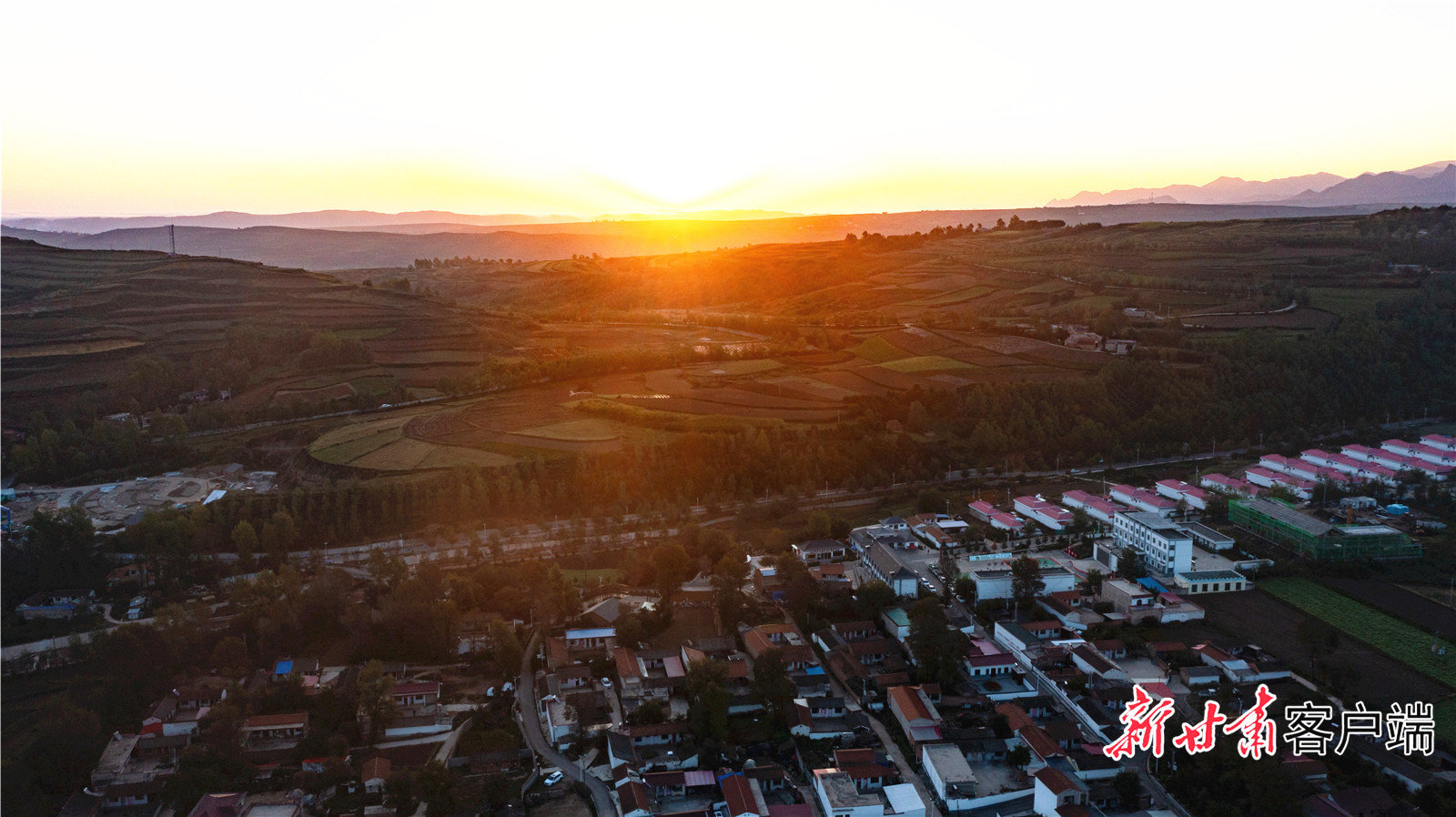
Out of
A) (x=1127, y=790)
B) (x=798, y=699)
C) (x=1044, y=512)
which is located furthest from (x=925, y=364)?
(x=1127, y=790)

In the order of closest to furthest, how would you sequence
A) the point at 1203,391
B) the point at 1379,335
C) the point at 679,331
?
the point at 1203,391
the point at 1379,335
the point at 679,331

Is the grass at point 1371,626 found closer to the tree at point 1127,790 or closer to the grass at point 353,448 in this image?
the tree at point 1127,790

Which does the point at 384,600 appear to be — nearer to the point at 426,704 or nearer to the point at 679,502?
the point at 426,704

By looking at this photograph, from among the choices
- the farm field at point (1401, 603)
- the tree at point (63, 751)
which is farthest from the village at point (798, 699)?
the farm field at point (1401, 603)

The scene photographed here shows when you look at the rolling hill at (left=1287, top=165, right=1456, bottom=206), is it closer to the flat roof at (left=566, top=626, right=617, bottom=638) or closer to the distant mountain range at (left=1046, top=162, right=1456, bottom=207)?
the distant mountain range at (left=1046, top=162, right=1456, bottom=207)

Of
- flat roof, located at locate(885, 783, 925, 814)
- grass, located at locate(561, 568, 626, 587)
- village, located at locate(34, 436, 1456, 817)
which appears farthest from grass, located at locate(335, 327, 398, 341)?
flat roof, located at locate(885, 783, 925, 814)

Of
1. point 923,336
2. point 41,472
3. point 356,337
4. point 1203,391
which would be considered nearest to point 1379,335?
point 1203,391
